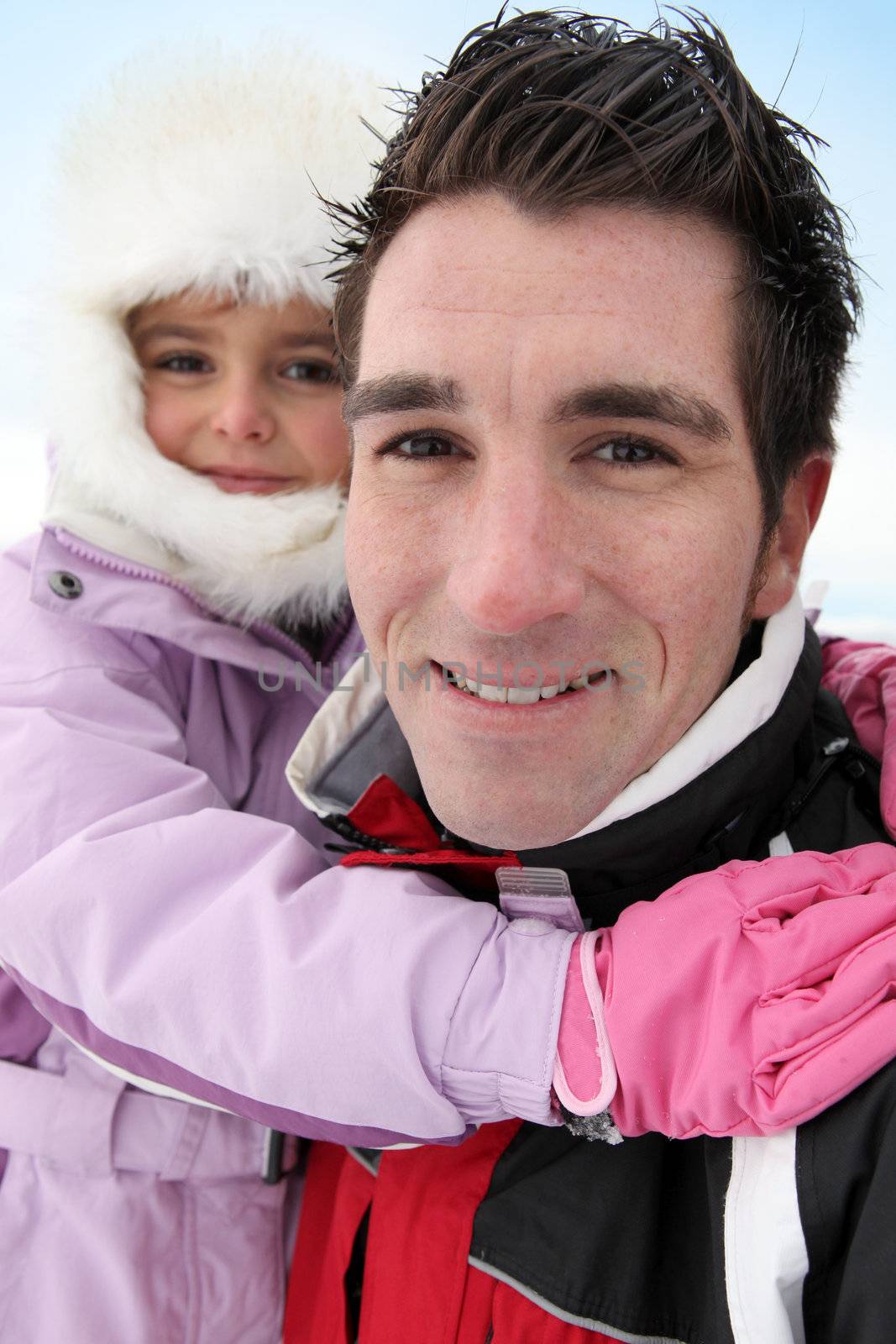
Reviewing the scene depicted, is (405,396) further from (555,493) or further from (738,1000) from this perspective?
(738,1000)

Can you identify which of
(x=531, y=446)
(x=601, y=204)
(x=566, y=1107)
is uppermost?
(x=601, y=204)

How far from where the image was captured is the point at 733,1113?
3.08 ft

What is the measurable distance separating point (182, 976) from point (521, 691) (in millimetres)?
550

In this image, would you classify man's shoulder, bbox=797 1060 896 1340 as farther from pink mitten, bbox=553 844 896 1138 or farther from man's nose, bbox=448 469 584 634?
man's nose, bbox=448 469 584 634

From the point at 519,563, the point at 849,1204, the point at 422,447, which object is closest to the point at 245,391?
the point at 422,447

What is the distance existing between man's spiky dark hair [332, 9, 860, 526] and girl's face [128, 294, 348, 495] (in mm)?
411

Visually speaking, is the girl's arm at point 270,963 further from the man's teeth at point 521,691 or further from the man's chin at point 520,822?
the man's teeth at point 521,691

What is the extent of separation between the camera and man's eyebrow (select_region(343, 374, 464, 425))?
45.8 inches

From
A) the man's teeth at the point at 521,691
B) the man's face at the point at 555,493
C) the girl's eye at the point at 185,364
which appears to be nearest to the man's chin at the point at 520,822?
the man's face at the point at 555,493

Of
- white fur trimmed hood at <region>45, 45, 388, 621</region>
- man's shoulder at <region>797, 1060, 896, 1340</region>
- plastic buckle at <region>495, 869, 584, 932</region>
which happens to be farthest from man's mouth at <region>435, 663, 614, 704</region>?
white fur trimmed hood at <region>45, 45, 388, 621</region>

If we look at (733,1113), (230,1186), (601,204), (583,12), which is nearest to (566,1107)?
(733,1113)

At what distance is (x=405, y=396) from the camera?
121cm

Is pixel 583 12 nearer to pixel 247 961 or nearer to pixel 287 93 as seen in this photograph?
pixel 287 93

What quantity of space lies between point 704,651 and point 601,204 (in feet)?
1.82
